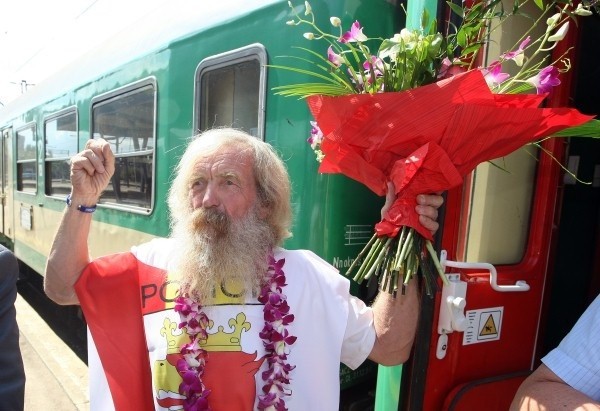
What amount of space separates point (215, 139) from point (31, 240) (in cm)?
563

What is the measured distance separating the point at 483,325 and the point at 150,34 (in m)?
2.95

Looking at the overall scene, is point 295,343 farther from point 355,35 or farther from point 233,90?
point 233,90

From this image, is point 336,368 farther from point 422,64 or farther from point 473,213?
point 422,64

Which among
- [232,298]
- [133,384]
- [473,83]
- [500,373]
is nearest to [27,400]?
[133,384]

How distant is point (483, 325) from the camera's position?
1.87m

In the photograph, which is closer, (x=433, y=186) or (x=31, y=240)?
(x=433, y=186)

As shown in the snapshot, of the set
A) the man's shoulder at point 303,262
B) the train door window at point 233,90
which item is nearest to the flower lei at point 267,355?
the man's shoulder at point 303,262

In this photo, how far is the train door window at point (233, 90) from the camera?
248cm

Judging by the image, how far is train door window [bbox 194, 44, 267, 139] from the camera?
248 cm

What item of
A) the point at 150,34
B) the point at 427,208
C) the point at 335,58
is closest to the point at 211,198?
the point at 335,58

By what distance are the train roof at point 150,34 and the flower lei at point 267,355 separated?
1.42m

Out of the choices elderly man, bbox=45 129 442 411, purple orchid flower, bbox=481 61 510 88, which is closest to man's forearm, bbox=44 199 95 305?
elderly man, bbox=45 129 442 411

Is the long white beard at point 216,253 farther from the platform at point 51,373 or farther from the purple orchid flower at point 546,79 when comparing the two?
the platform at point 51,373

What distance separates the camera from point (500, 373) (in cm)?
197
